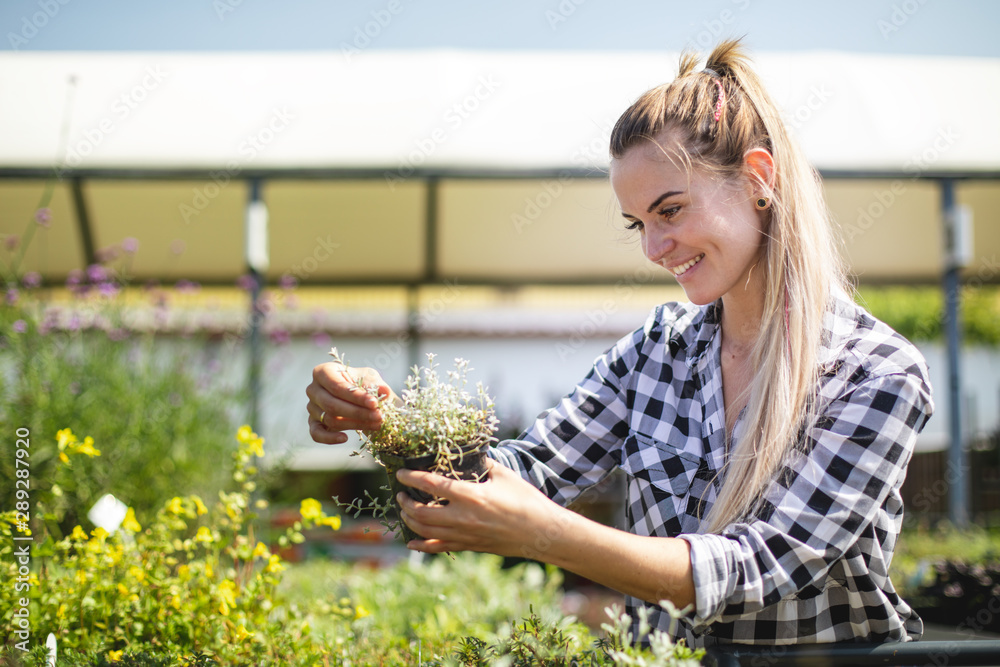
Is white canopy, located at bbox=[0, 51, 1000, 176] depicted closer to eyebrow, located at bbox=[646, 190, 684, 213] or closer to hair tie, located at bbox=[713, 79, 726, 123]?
hair tie, located at bbox=[713, 79, 726, 123]

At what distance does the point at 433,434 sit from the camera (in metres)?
0.96

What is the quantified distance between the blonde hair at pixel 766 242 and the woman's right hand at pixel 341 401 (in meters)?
0.59

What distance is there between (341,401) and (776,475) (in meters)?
0.71

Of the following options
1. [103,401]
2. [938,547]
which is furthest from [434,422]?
[938,547]

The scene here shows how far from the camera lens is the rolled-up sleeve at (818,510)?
964 millimetres

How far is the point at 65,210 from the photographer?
4375mm

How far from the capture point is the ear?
49.0 inches

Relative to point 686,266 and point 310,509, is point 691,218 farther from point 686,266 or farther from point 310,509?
point 310,509

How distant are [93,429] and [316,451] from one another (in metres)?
2.62

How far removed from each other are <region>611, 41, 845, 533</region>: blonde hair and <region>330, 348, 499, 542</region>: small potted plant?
0.45m

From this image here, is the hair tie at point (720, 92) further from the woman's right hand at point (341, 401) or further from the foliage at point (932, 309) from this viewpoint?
the foliage at point (932, 309)

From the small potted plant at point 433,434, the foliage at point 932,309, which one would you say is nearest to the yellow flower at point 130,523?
the small potted plant at point 433,434

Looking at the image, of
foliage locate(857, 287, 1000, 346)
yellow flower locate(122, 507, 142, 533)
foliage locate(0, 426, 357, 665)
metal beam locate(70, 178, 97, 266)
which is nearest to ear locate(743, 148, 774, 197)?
foliage locate(0, 426, 357, 665)

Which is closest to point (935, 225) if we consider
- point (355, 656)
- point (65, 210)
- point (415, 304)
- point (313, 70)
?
point (415, 304)
